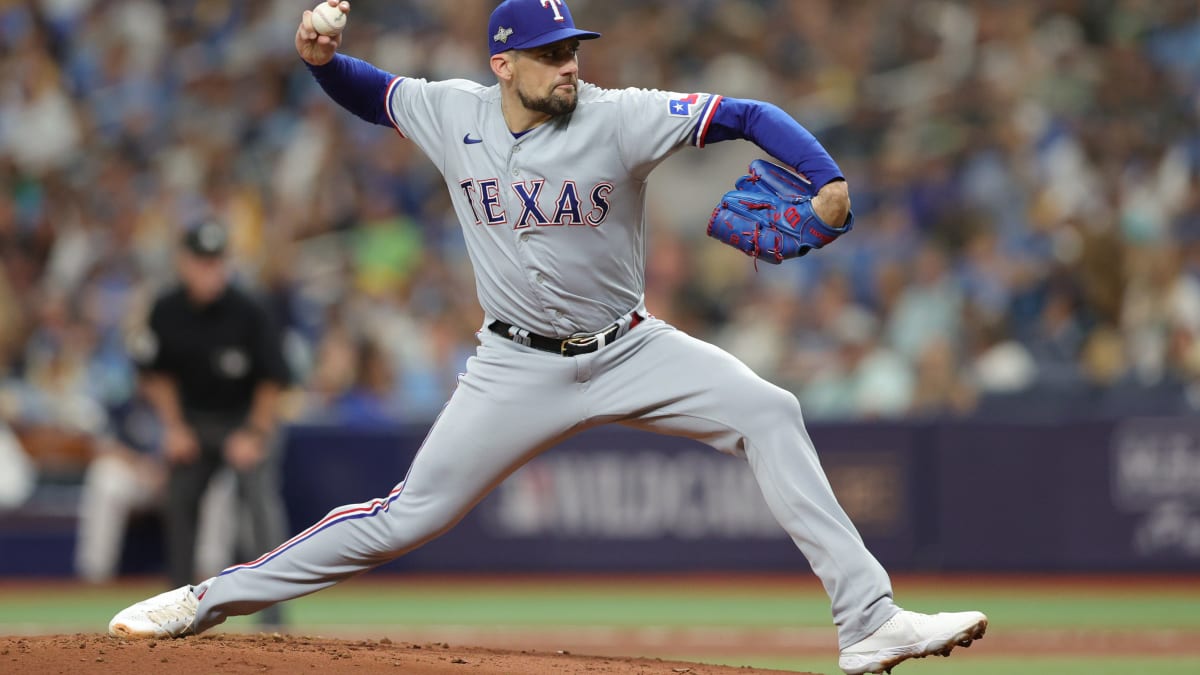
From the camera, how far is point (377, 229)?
13844 mm

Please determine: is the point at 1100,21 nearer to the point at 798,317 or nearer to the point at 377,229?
the point at 798,317

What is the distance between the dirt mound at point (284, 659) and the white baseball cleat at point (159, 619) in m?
0.05

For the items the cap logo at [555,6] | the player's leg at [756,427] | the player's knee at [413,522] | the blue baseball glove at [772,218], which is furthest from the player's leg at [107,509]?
the blue baseball glove at [772,218]

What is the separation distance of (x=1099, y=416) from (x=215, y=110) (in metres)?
8.39

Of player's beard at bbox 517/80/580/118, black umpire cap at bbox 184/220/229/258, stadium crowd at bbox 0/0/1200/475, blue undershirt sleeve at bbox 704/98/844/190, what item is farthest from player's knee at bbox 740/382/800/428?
stadium crowd at bbox 0/0/1200/475

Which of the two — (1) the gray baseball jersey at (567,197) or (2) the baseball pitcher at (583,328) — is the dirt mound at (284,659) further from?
(1) the gray baseball jersey at (567,197)

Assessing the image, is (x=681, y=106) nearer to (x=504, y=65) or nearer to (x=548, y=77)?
(x=548, y=77)

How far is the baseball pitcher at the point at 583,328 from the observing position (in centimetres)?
507

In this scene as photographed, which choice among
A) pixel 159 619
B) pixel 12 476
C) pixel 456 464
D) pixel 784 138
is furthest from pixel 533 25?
pixel 12 476

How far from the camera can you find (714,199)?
1395 cm

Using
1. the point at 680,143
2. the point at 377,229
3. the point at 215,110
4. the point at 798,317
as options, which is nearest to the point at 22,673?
the point at 680,143

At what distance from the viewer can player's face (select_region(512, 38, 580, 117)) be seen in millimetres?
5195

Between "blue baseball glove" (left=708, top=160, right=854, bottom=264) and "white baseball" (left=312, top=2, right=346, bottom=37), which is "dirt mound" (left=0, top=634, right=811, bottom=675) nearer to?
"blue baseball glove" (left=708, top=160, right=854, bottom=264)

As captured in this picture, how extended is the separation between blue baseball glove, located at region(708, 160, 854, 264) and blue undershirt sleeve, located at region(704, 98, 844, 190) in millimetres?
65
